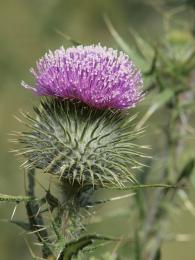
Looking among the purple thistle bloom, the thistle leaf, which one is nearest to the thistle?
the purple thistle bloom

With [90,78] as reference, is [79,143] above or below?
below

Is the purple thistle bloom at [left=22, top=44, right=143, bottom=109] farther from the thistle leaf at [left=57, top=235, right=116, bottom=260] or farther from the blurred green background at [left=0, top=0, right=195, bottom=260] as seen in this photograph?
the blurred green background at [left=0, top=0, right=195, bottom=260]

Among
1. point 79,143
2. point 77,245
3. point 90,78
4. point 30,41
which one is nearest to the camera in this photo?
point 77,245

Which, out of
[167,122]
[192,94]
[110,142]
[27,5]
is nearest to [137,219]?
[167,122]

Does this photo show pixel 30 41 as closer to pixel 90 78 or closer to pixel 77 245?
pixel 90 78

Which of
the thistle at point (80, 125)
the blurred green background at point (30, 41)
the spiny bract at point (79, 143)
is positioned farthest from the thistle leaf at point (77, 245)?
the blurred green background at point (30, 41)

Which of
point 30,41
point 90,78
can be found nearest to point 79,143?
point 90,78
